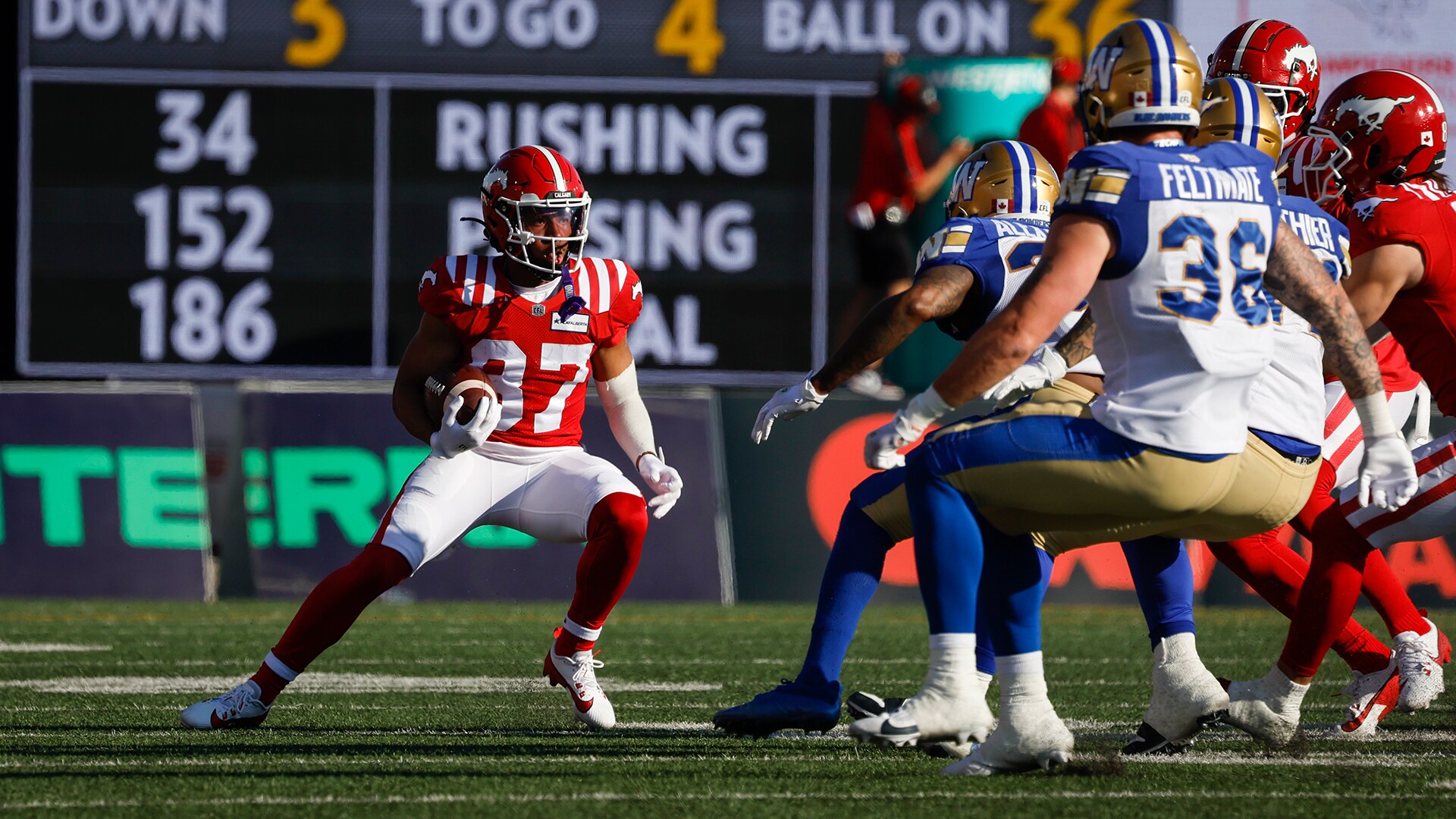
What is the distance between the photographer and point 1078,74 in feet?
33.7

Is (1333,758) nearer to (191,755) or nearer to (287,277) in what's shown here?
(191,755)

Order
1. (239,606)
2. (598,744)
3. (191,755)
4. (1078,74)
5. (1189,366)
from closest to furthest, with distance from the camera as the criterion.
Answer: (1189,366)
(191,755)
(598,744)
(239,606)
(1078,74)

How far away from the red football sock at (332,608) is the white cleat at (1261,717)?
6.39ft

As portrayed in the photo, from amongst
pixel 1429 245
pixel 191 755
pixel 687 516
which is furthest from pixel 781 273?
pixel 191 755

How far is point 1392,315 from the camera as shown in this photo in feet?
16.5

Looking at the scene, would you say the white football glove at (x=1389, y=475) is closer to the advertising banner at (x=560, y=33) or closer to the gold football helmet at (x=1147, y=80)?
the gold football helmet at (x=1147, y=80)

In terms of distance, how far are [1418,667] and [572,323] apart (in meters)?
2.31

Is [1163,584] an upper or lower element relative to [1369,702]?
upper

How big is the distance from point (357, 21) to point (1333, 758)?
762 cm

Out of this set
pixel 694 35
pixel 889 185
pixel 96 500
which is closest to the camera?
pixel 96 500

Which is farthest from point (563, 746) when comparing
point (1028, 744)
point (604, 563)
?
point (1028, 744)

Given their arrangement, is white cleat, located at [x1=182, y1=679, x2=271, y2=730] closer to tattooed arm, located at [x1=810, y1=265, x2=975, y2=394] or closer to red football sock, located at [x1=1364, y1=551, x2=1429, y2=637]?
tattooed arm, located at [x1=810, y1=265, x2=975, y2=394]

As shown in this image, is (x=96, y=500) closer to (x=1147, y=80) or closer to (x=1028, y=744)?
(x=1028, y=744)

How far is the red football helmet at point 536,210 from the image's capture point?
5.11 m
